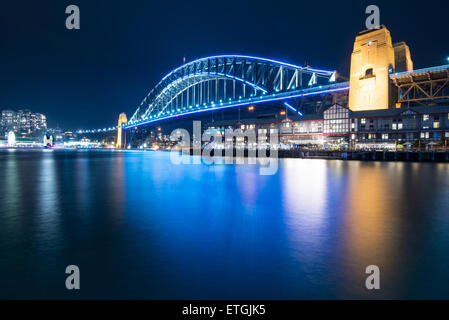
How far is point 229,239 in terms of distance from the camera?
5.38 meters

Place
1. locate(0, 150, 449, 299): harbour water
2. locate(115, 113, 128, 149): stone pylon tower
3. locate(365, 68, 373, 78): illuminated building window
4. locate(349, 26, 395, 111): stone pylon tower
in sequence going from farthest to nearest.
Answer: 1. locate(115, 113, 128, 149): stone pylon tower
2. locate(365, 68, 373, 78): illuminated building window
3. locate(349, 26, 395, 111): stone pylon tower
4. locate(0, 150, 449, 299): harbour water

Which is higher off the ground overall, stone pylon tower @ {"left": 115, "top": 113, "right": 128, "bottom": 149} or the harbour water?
stone pylon tower @ {"left": 115, "top": 113, "right": 128, "bottom": 149}

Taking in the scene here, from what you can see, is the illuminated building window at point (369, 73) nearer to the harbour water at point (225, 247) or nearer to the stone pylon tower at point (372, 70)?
the stone pylon tower at point (372, 70)

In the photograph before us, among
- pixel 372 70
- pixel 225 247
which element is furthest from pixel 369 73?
pixel 225 247

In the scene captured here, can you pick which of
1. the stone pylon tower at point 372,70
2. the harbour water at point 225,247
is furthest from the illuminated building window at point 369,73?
the harbour water at point 225,247

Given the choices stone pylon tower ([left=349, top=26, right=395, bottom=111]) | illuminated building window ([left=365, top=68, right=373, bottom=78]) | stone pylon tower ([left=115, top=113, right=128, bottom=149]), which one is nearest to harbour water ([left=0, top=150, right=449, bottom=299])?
stone pylon tower ([left=349, top=26, right=395, bottom=111])

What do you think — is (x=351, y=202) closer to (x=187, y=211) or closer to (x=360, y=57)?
(x=187, y=211)

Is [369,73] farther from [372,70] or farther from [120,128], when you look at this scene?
[120,128]

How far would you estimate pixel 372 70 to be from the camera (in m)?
45.7

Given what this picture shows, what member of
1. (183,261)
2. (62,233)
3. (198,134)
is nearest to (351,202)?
(183,261)

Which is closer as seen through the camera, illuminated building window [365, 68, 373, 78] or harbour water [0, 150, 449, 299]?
harbour water [0, 150, 449, 299]

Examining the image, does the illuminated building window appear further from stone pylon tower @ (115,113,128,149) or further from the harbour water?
stone pylon tower @ (115,113,128,149)

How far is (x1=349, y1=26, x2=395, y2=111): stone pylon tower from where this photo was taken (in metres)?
44.1
